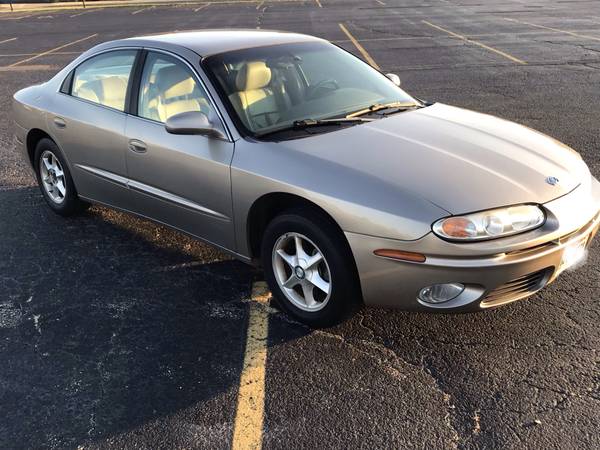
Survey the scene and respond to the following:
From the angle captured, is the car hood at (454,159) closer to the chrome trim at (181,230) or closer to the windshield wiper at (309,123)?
the windshield wiper at (309,123)

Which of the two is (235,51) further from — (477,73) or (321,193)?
(477,73)

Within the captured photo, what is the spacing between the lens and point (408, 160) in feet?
10.4

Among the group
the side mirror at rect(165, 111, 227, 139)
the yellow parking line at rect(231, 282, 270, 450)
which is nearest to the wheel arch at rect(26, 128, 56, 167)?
the side mirror at rect(165, 111, 227, 139)

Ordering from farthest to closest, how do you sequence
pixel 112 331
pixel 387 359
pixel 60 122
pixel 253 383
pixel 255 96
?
pixel 60 122 < pixel 255 96 < pixel 112 331 < pixel 387 359 < pixel 253 383

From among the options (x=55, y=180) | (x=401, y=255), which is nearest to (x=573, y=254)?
(x=401, y=255)

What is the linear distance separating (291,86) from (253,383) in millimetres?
1979

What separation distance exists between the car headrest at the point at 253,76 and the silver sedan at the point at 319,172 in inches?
0.4

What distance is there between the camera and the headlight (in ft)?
9.14

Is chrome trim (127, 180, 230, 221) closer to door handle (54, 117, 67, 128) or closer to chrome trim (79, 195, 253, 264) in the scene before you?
chrome trim (79, 195, 253, 264)

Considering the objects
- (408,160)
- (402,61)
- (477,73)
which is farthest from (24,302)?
(402,61)

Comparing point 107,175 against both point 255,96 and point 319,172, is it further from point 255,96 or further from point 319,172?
point 319,172

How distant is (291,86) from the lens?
3938 mm

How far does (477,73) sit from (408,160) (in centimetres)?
896

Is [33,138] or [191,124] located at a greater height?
[191,124]
